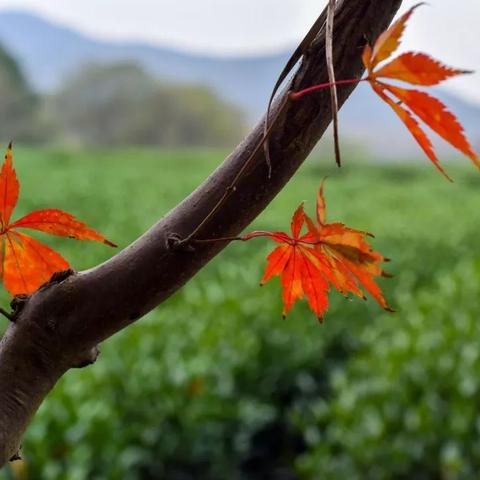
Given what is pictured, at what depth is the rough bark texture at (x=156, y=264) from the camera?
32 centimetres

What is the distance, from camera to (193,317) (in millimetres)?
3135

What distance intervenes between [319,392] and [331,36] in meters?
3.43

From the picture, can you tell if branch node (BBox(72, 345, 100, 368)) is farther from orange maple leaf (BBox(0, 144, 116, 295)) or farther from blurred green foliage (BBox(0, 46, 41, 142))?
blurred green foliage (BBox(0, 46, 41, 142))

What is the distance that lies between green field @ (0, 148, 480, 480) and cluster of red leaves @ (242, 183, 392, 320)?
1529mm

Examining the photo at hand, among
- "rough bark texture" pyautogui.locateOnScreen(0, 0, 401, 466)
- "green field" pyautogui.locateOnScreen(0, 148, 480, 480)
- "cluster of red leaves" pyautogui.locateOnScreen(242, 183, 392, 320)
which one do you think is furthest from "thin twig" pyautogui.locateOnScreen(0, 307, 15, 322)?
"green field" pyautogui.locateOnScreen(0, 148, 480, 480)

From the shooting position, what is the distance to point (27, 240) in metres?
0.39

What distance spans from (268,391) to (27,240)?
115 inches

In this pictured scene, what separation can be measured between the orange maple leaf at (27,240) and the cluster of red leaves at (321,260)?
89 mm

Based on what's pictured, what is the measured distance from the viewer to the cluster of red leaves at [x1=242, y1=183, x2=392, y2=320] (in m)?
0.34

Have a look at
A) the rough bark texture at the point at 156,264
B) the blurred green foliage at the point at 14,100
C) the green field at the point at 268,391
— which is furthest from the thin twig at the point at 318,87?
the blurred green foliage at the point at 14,100

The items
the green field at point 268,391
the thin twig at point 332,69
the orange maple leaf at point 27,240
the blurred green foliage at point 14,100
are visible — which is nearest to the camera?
the thin twig at point 332,69

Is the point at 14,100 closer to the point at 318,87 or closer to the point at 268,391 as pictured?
the point at 268,391

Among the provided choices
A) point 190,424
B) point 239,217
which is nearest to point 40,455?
point 190,424

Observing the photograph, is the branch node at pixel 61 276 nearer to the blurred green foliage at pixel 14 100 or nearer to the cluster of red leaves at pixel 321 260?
the cluster of red leaves at pixel 321 260
